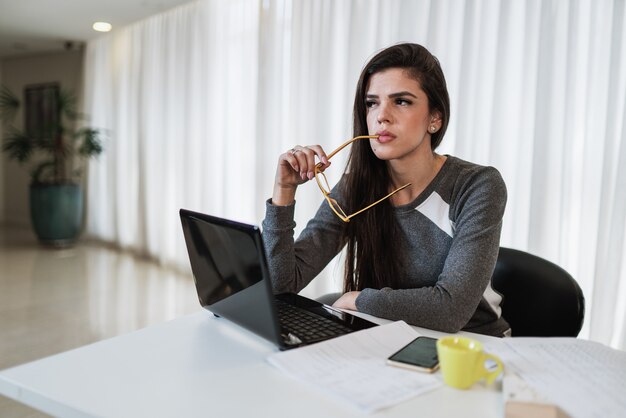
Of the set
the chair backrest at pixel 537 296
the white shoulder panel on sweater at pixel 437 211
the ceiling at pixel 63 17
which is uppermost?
the ceiling at pixel 63 17

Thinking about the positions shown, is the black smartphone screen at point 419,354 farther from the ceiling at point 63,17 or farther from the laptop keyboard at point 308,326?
the ceiling at point 63,17

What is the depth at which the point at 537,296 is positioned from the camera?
1.52 metres

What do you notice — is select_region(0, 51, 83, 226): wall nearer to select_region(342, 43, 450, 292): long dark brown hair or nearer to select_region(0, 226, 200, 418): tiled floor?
Answer: select_region(0, 226, 200, 418): tiled floor

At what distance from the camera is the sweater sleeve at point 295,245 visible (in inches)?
58.0

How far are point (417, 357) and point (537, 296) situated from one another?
0.76 metres

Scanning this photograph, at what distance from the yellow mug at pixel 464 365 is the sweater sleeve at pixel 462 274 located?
346mm

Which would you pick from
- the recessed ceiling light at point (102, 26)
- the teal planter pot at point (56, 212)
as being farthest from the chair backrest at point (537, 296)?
the teal planter pot at point (56, 212)

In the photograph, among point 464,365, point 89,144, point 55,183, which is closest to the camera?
Result: point 464,365

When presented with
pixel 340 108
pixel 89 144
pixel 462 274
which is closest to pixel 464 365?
pixel 462 274

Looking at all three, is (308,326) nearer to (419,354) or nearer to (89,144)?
(419,354)

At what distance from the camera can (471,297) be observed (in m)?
1.25

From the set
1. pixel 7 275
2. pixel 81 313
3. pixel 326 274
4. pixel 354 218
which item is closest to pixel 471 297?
pixel 354 218

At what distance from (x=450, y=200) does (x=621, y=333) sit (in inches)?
58.5

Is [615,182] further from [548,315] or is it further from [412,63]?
[412,63]
